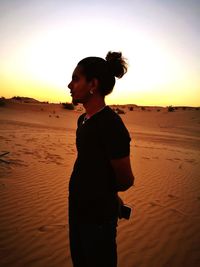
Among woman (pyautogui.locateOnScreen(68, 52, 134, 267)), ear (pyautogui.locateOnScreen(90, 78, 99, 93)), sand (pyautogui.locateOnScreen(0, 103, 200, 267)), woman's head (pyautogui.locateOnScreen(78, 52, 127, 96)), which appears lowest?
sand (pyautogui.locateOnScreen(0, 103, 200, 267))

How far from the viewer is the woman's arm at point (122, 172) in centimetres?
147

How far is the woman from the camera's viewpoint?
1.57 meters

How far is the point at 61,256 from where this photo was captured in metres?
3.27

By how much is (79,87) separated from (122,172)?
69 cm

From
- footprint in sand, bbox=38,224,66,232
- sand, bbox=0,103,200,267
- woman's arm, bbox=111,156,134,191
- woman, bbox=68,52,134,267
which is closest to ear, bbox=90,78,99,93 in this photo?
woman, bbox=68,52,134,267

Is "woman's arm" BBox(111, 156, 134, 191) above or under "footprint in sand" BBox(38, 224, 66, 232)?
above

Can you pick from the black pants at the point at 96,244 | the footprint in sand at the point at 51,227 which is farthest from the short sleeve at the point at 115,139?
the footprint in sand at the point at 51,227

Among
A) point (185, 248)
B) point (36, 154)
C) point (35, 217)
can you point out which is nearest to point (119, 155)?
point (185, 248)

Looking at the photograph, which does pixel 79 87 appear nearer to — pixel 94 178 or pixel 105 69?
pixel 105 69

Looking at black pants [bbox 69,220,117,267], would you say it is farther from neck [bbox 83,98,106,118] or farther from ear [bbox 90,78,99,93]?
ear [bbox 90,78,99,93]

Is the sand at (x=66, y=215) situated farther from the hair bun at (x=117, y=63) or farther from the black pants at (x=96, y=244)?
the hair bun at (x=117, y=63)

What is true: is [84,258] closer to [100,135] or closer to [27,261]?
[100,135]

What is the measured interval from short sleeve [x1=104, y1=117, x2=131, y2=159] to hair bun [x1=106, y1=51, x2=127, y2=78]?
46 cm

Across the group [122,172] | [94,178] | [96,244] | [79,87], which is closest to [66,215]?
[96,244]
